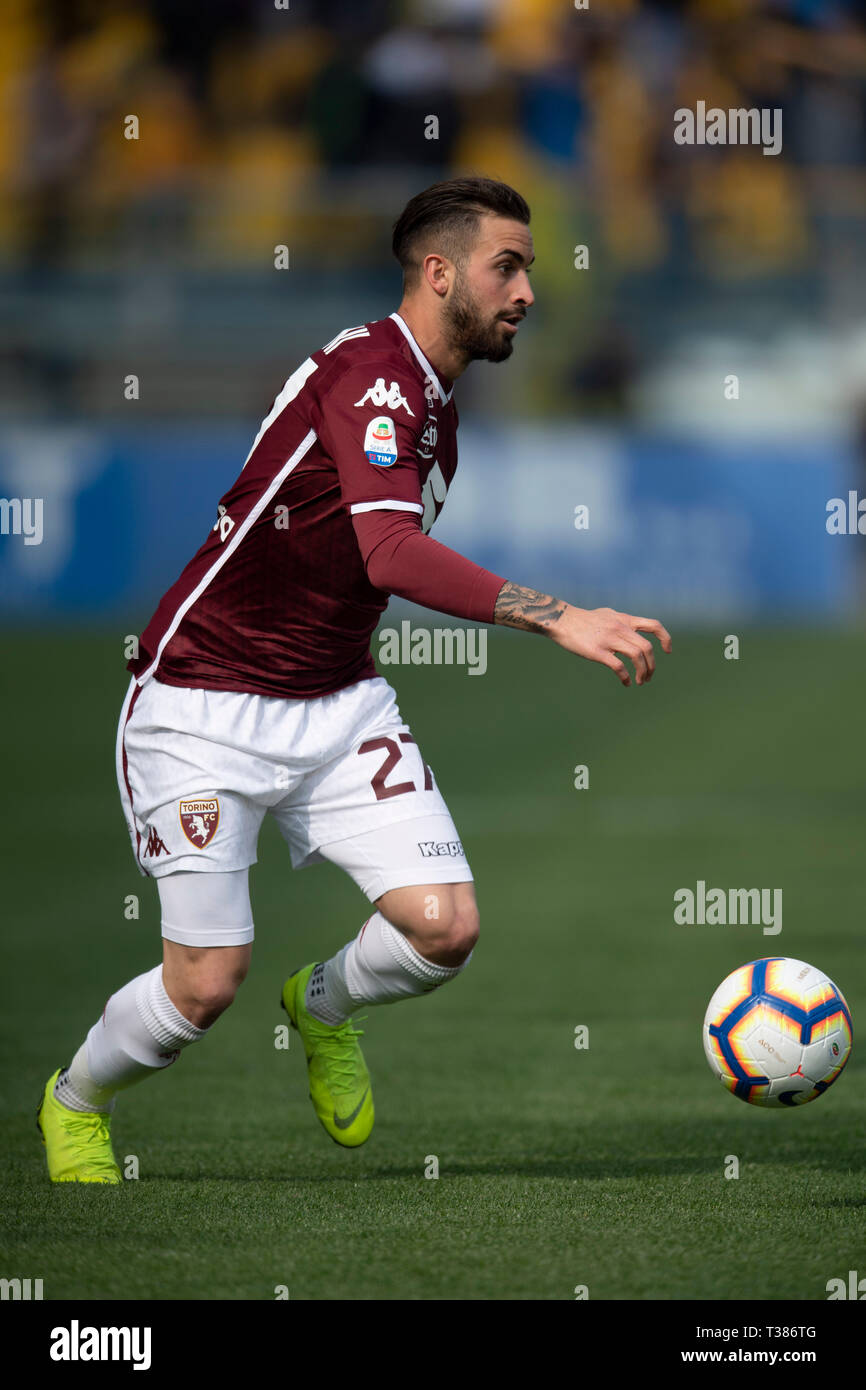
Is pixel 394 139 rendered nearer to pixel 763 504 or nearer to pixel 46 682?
pixel 763 504

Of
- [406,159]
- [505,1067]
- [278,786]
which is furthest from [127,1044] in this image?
[406,159]

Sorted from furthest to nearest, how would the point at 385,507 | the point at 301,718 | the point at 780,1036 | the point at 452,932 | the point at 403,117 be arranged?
1. the point at 403,117
2. the point at 301,718
3. the point at 452,932
4. the point at 780,1036
5. the point at 385,507

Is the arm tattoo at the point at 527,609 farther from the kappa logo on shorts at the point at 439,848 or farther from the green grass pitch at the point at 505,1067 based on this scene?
the green grass pitch at the point at 505,1067

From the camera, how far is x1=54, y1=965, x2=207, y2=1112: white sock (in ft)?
14.9

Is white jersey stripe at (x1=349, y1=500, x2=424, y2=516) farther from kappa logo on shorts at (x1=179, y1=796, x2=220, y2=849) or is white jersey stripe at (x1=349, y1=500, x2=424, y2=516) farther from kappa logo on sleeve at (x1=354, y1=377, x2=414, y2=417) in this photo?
kappa logo on shorts at (x1=179, y1=796, x2=220, y2=849)

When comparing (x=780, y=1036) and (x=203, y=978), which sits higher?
(x=203, y=978)

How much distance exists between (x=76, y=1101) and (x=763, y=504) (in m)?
17.2

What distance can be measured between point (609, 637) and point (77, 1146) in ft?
6.33

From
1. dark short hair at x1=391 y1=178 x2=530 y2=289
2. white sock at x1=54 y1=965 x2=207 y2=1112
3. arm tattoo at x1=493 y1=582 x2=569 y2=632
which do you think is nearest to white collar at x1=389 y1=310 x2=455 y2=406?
dark short hair at x1=391 y1=178 x2=530 y2=289

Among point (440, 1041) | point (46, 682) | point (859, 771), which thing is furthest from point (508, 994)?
point (46, 682)

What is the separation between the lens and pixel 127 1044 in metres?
4.57

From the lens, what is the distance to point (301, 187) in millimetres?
22562

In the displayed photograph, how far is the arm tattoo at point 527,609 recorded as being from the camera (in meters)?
3.96

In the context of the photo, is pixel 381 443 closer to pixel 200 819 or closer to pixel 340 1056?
pixel 200 819
